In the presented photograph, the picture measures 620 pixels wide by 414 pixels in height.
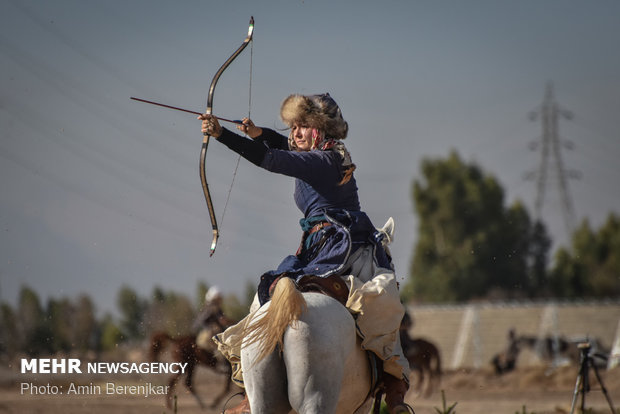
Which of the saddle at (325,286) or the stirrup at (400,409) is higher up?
the saddle at (325,286)

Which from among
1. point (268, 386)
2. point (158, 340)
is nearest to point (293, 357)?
point (268, 386)

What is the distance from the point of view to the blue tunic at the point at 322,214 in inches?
171

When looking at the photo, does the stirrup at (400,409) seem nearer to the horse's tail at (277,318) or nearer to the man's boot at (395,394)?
the man's boot at (395,394)

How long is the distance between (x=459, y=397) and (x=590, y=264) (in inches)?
1390

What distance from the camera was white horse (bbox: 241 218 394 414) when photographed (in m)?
3.77

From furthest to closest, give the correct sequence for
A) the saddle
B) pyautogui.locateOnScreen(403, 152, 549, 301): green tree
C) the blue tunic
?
pyautogui.locateOnScreen(403, 152, 549, 301): green tree, the blue tunic, the saddle

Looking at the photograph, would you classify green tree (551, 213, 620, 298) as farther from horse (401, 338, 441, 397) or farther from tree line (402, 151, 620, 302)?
horse (401, 338, 441, 397)

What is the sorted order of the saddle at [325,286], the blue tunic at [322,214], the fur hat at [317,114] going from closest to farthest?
the saddle at [325,286]
the blue tunic at [322,214]
the fur hat at [317,114]

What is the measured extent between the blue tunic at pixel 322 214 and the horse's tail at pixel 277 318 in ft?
1.41

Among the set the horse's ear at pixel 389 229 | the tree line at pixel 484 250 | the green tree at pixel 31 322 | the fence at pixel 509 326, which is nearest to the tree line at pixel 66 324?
the green tree at pixel 31 322

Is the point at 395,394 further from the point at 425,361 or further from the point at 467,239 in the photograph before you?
the point at 467,239

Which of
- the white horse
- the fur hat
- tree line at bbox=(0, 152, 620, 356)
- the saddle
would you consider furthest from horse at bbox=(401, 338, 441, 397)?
tree line at bbox=(0, 152, 620, 356)

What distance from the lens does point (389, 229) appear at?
5012 millimetres

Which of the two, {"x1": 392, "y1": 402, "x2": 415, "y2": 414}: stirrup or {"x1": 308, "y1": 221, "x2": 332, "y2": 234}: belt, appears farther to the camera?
{"x1": 308, "y1": 221, "x2": 332, "y2": 234}: belt
